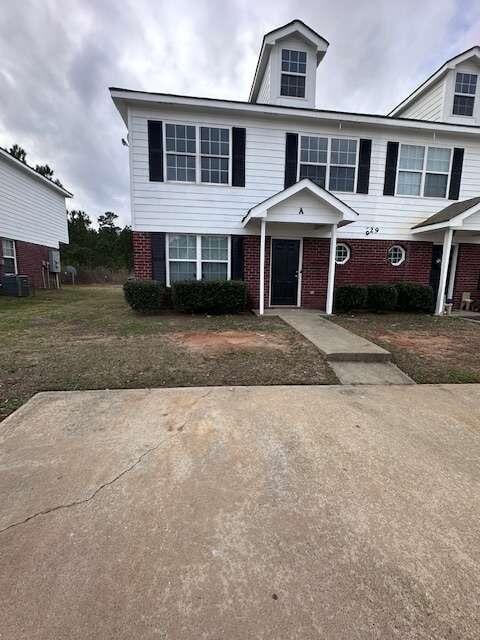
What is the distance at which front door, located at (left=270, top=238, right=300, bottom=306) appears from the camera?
32.6 feet

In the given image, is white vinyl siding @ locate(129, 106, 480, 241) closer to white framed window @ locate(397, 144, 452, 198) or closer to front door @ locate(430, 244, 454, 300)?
white framed window @ locate(397, 144, 452, 198)

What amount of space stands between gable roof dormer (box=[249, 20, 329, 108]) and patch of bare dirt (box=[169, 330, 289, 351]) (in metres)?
8.07

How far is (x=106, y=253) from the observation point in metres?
39.4

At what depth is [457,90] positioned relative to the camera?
10.7 meters

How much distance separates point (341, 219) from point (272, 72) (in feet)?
18.4

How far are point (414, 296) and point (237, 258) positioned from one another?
17.7 ft

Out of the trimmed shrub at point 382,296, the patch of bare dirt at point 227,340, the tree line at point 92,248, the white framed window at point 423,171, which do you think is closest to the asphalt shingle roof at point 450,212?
the white framed window at point 423,171

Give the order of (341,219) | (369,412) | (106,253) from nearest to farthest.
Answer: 1. (369,412)
2. (341,219)
3. (106,253)

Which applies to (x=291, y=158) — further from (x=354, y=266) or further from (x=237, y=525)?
(x=237, y=525)

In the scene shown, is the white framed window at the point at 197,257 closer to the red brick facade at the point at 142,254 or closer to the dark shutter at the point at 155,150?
the red brick facade at the point at 142,254

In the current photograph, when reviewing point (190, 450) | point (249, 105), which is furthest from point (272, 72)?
point (190, 450)

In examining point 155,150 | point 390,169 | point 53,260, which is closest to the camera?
point 155,150

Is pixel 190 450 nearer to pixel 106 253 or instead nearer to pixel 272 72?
pixel 272 72

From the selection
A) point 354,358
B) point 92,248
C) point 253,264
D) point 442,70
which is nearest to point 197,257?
point 253,264
